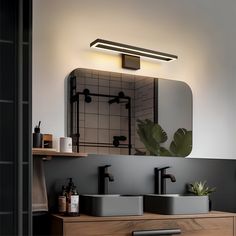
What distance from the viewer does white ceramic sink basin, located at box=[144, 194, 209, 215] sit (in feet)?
9.46

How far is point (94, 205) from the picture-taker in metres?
2.70

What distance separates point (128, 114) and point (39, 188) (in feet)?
2.90

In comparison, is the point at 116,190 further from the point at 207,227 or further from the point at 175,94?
the point at 175,94

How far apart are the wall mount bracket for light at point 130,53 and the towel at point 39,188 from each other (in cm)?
92

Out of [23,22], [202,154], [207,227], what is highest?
[23,22]

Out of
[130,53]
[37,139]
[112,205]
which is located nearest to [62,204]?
[112,205]

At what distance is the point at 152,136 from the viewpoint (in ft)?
11.0

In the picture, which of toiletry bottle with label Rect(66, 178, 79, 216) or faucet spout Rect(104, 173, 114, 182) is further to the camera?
faucet spout Rect(104, 173, 114, 182)

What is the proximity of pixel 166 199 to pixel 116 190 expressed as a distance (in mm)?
402

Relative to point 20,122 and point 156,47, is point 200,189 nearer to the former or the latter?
point 156,47

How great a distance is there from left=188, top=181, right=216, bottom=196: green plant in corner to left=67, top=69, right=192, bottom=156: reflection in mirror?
261 mm

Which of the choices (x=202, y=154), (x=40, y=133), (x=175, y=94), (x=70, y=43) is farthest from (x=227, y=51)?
(x=40, y=133)

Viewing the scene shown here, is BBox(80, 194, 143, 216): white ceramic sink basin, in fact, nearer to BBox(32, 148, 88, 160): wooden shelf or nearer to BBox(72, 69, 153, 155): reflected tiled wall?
BBox(32, 148, 88, 160): wooden shelf

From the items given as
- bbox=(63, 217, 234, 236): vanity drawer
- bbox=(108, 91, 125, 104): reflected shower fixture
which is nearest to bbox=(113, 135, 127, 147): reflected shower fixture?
Result: bbox=(108, 91, 125, 104): reflected shower fixture
